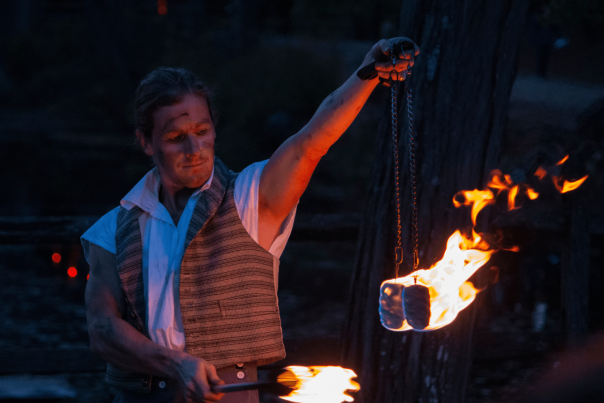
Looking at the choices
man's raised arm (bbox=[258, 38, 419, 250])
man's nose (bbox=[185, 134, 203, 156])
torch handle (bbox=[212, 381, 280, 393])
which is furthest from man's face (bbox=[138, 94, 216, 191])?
torch handle (bbox=[212, 381, 280, 393])

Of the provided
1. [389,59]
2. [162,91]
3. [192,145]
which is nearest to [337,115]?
[389,59]

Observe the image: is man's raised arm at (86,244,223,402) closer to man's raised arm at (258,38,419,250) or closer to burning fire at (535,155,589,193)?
man's raised arm at (258,38,419,250)

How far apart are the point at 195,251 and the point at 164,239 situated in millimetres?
160

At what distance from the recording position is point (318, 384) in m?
2.12

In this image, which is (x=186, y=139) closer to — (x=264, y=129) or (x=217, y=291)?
(x=217, y=291)

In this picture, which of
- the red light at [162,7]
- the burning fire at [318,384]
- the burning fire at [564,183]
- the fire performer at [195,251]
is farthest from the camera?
the red light at [162,7]

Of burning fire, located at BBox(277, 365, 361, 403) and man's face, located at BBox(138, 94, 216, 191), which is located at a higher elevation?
man's face, located at BBox(138, 94, 216, 191)

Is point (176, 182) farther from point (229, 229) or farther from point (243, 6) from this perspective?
point (243, 6)

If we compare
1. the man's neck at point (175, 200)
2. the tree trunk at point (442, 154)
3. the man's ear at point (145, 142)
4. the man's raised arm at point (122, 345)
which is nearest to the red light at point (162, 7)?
the tree trunk at point (442, 154)

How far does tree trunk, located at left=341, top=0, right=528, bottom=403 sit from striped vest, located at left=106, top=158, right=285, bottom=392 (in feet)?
3.27

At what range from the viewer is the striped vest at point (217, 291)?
2205mm

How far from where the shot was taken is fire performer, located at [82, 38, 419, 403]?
221 cm

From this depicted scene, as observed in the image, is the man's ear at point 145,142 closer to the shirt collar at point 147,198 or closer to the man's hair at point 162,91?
the man's hair at point 162,91

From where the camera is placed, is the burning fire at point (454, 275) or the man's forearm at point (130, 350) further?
the burning fire at point (454, 275)
